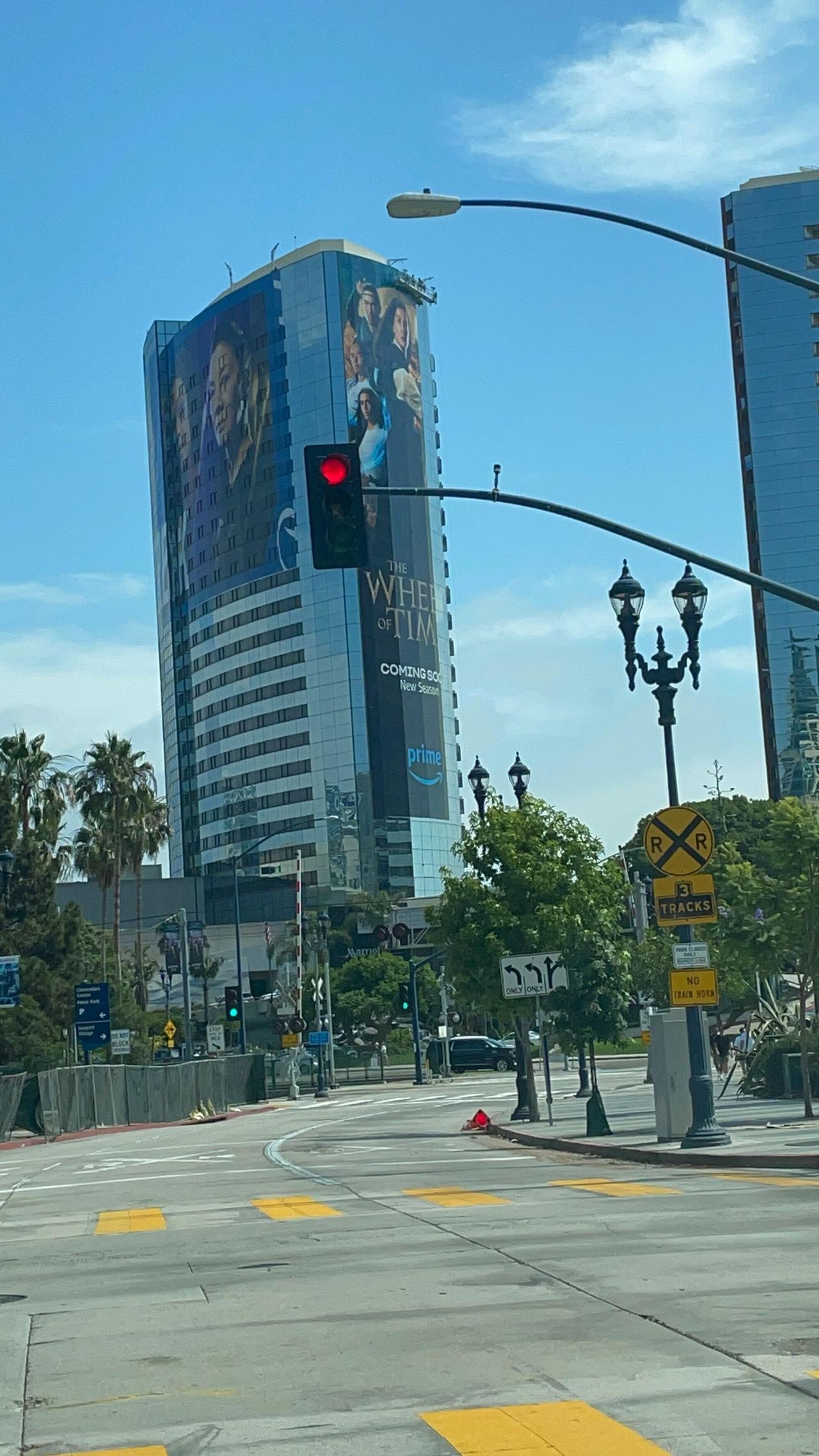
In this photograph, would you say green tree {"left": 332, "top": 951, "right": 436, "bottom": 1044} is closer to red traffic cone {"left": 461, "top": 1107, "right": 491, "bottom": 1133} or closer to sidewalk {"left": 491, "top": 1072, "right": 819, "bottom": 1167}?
sidewalk {"left": 491, "top": 1072, "right": 819, "bottom": 1167}

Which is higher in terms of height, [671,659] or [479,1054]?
[671,659]

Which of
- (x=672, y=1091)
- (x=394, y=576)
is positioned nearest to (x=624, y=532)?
(x=672, y=1091)

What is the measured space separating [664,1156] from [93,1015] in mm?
35485

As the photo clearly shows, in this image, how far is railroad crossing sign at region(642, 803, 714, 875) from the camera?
23734mm

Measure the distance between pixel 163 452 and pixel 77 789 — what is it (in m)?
117

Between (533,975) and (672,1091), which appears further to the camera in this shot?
(533,975)

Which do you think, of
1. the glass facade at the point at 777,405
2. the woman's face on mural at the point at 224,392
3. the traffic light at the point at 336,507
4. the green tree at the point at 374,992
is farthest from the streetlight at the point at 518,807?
the woman's face on mural at the point at 224,392

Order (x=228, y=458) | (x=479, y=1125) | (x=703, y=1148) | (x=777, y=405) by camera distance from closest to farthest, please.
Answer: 1. (x=703, y=1148)
2. (x=479, y=1125)
3. (x=777, y=405)
4. (x=228, y=458)

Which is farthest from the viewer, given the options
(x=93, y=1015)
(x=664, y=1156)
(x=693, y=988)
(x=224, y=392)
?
(x=224, y=392)

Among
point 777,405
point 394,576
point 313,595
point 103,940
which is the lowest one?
point 103,940

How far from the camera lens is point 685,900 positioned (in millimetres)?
23578

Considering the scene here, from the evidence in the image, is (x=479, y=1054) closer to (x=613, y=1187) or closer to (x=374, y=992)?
(x=374, y=992)

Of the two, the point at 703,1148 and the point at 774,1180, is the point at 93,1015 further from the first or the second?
the point at 774,1180

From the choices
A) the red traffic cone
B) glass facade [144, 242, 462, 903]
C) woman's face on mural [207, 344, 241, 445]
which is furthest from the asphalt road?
woman's face on mural [207, 344, 241, 445]
